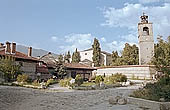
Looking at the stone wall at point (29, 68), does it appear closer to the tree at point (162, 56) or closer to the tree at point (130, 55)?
the tree at point (162, 56)

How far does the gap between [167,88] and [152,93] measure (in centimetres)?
86

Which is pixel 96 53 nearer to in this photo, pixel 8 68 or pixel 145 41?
pixel 145 41

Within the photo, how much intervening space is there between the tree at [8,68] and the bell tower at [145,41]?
22.3 metres

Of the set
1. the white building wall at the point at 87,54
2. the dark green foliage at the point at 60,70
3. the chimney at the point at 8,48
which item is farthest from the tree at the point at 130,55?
the chimney at the point at 8,48

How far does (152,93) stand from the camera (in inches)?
351

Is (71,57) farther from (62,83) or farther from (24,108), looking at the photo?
(24,108)

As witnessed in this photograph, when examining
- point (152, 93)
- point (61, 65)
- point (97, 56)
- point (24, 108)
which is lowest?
point (24, 108)

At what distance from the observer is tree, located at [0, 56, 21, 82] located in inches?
837

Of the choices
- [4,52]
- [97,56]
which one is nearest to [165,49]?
[4,52]

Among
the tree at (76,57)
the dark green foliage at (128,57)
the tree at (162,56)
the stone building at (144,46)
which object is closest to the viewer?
the tree at (162,56)

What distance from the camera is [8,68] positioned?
21594 millimetres

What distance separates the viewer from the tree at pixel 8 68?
2125 centimetres

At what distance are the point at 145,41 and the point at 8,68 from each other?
972 inches

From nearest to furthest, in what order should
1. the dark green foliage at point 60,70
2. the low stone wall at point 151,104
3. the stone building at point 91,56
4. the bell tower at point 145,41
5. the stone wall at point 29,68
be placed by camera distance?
the low stone wall at point 151,104
the stone wall at point 29,68
the dark green foliage at point 60,70
the bell tower at point 145,41
the stone building at point 91,56
